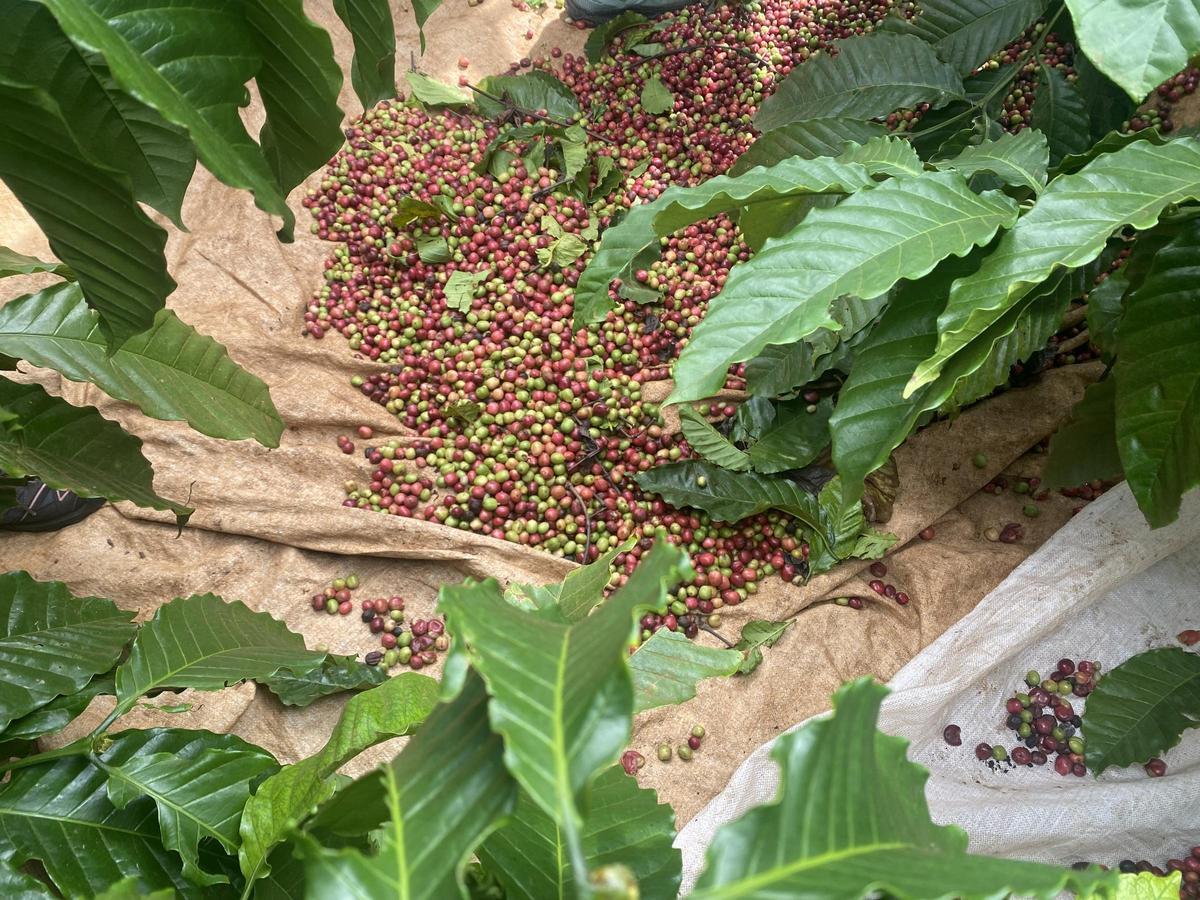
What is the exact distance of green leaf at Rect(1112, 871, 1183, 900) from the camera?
1.01m

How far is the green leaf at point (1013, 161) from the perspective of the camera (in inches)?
54.6

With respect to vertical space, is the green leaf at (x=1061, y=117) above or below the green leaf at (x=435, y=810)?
above

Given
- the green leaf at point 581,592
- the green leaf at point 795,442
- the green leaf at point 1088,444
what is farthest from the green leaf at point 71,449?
the green leaf at point 1088,444

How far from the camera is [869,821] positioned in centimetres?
55

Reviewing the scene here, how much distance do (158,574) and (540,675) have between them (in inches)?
80.9

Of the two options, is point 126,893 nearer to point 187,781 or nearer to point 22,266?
point 187,781

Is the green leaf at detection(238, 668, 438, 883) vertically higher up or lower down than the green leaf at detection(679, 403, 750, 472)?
higher up

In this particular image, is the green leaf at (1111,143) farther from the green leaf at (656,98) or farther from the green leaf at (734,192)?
the green leaf at (656,98)

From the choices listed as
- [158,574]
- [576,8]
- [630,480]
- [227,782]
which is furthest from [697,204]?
[576,8]

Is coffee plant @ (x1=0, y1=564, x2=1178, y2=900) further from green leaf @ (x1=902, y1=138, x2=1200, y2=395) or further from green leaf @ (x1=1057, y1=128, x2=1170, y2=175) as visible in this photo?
green leaf @ (x1=1057, y1=128, x2=1170, y2=175)

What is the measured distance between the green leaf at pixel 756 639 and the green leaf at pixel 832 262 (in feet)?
4.18

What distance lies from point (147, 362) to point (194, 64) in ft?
3.75

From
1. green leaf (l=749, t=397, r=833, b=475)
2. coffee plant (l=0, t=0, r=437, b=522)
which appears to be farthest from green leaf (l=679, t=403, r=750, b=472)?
coffee plant (l=0, t=0, r=437, b=522)

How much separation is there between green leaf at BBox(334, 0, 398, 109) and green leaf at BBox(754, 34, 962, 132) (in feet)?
6.37
